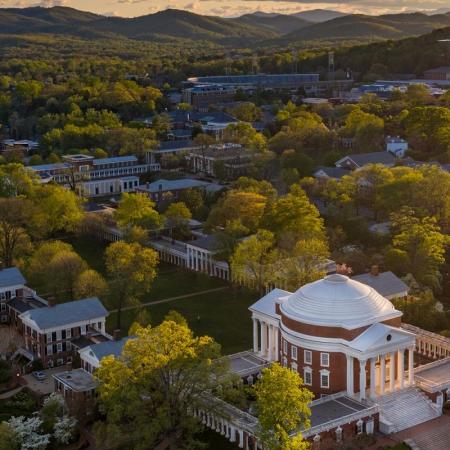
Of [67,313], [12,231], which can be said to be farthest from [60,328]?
[12,231]

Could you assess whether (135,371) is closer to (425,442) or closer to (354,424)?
(354,424)

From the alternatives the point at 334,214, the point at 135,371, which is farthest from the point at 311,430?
the point at 334,214

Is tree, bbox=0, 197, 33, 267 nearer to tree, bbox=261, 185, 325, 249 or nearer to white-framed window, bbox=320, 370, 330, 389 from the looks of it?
tree, bbox=261, 185, 325, 249

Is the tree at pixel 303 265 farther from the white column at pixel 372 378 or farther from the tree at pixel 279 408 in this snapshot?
the tree at pixel 279 408

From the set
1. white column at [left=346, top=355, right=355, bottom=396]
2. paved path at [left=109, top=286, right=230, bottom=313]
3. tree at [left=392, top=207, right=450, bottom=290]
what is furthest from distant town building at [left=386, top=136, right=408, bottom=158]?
white column at [left=346, top=355, right=355, bottom=396]

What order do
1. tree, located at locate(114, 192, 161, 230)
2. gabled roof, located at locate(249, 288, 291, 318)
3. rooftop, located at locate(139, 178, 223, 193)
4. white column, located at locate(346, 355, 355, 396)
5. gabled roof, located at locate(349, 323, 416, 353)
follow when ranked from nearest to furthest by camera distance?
gabled roof, located at locate(349, 323, 416, 353)
white column, located at locate(346, 355, 355, 396)
gabled roof, located at locate(249, 288, 291, 318)
tree, located at locate(114, 192, 161, 230)
rooftop, located at locate(139, 178, 223, 193)
